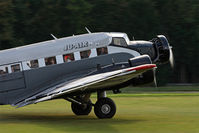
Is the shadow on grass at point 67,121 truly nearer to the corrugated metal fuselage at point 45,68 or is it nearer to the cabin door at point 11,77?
the corrugated metal fuselage at point 45,68

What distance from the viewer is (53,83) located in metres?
18.8

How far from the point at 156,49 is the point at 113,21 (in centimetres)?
3773

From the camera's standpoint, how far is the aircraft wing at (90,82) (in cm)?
1614

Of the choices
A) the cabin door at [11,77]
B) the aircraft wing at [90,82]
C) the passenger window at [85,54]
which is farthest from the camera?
the passenger window at [85,54]

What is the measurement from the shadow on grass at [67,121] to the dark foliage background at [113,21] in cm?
3536

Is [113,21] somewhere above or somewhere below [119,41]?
above

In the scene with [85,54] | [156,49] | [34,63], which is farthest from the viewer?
[156,49]

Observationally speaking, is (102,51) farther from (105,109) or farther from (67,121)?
(67,121)

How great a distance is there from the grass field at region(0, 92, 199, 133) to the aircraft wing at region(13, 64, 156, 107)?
1.11 meters

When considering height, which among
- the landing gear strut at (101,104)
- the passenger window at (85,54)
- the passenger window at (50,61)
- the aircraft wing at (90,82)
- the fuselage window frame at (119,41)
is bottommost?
the landing gear strut at (101,104)

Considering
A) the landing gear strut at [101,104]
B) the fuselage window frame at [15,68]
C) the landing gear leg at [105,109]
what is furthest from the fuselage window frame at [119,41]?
the fuselage window frame at [15,68]

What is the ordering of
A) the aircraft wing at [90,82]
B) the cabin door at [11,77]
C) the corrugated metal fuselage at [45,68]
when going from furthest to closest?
the corrugated metal fuselage at [45,68] → the cabin door at [11,77] → the aircraft wing at [90,82]

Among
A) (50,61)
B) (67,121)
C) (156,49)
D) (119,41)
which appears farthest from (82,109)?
(156,49)

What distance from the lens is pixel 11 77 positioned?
18.7 m
